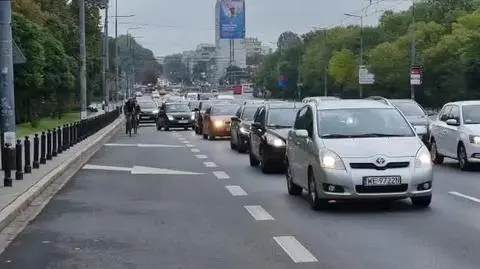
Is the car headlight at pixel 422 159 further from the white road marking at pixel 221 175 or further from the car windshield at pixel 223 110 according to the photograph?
the car windshield at pixel 223 110

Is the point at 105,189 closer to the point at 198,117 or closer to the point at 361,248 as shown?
the point at 361,248

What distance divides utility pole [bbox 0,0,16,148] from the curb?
1131 mm

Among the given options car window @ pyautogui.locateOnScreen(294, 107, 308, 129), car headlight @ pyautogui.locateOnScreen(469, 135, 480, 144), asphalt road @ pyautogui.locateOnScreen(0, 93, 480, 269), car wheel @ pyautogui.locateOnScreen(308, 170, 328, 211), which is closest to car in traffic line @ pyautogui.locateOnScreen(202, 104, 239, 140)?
car headlight @ pyautogui.locateOnScreen(469, 135, 480, 144)

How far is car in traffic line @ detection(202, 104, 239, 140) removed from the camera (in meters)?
34.9

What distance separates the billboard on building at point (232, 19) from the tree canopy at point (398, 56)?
1715 centimetres

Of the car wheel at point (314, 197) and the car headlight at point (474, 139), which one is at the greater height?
the car headlight at point (474, 139)

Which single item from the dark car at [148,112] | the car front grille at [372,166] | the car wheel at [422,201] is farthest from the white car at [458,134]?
the dark car at [148,112]

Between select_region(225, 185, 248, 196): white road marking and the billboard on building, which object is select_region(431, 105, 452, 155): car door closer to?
select_region(225, 185, 248, 196): white road marking

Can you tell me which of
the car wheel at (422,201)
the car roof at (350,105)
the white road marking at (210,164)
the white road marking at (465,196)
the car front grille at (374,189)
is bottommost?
the white road marking at (210,164)

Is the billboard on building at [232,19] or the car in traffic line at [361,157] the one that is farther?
the billboard on building at [232,19]

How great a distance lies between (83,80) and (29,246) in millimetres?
28706

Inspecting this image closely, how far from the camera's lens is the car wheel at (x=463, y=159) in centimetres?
1967

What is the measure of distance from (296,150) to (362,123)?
1.24 metres

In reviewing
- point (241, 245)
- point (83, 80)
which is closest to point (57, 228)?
point (241, 245)
